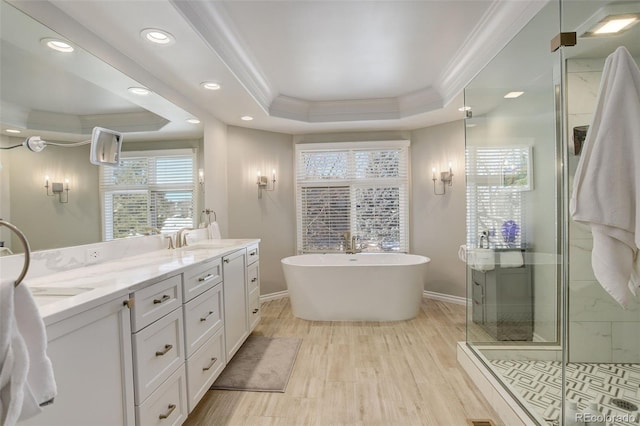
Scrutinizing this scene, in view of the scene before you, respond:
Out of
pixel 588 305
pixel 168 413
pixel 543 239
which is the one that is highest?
pixel 543 239

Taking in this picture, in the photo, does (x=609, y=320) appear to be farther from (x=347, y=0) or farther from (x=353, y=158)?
(x=353, y=158)

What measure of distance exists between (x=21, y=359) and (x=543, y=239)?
302 cm

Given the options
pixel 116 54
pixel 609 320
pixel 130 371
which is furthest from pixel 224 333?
pixel 609 320

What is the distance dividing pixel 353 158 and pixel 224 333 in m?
3.09

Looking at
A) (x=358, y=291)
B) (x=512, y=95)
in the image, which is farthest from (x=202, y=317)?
(x=512, y=95)

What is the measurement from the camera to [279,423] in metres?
1.89

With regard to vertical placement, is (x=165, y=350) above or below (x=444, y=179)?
below

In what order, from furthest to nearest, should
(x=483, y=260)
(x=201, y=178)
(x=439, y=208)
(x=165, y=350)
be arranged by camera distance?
(x=439, y=208), (x=201, y=178), (x=483, y=260), (x=165, y=350)

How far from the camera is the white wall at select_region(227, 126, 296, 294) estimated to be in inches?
167

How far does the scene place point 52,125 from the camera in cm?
174

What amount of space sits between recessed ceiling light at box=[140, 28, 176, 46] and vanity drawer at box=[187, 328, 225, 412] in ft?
6.60

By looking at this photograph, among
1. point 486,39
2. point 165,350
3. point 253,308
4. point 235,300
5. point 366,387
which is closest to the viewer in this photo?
point 165,350

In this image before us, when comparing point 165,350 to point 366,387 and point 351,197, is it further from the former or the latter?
point 351,197

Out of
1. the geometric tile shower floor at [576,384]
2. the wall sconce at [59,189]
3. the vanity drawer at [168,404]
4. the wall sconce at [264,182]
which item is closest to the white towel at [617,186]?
the geometric tile shower floor at [576,384]
